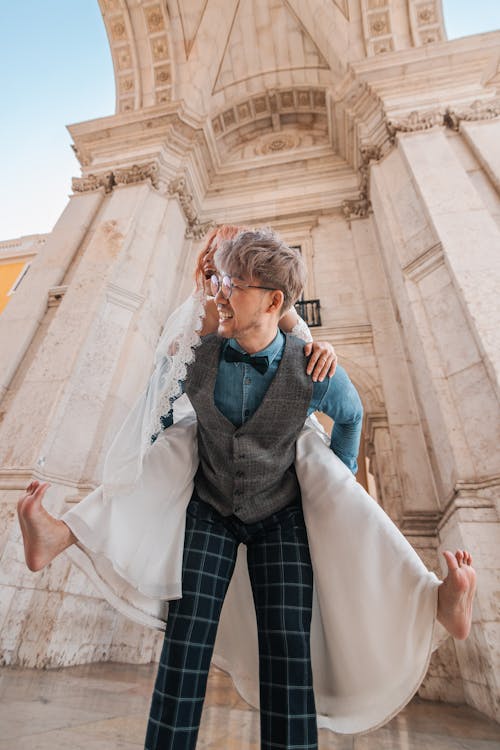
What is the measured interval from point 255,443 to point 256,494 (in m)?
0.17

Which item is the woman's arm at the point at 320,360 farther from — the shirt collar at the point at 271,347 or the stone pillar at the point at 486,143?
the stone pillar at the point at 486,143

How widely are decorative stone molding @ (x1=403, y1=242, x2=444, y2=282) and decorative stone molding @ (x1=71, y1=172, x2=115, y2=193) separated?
5707 mm

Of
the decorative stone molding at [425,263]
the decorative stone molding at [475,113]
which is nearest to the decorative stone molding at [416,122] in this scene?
the decorative stone molding at [475,113]

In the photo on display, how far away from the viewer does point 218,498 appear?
4.19 ft

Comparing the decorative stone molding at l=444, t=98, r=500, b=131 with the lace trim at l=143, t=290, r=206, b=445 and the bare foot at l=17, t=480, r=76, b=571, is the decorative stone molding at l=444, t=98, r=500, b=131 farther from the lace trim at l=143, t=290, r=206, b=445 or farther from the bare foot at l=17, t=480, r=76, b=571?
the bare foot at l=17, t=480, r=76, b=571

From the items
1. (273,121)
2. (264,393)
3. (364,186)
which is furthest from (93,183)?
(264,393)

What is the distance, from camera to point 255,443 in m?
1.22

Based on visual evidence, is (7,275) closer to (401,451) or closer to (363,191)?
(363,191)

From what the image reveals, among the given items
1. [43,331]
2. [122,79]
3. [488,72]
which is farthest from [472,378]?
[122,79]

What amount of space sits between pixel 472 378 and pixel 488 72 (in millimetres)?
5975

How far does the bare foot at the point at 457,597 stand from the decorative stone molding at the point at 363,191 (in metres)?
6.93

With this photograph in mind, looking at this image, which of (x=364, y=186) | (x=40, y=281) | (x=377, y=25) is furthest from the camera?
(x=377, y=25)

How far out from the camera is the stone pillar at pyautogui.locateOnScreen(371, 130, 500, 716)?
2.82 m

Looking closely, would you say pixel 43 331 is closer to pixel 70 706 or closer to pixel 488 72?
pixel 70 706
